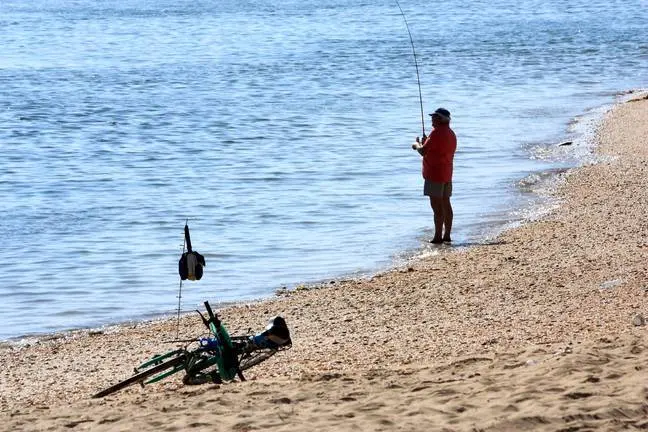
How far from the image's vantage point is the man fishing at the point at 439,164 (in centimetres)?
1262

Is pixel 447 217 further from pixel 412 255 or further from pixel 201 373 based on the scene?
pixel 201 373

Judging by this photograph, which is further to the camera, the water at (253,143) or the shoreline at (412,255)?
the water at (253,143)

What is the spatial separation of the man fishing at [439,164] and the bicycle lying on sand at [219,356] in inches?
218

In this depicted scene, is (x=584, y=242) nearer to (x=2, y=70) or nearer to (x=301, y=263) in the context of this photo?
(x=301, y=263)

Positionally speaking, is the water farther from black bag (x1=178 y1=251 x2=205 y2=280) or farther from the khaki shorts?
black bag (x1=178 y1=251 x2=205 y2=280)

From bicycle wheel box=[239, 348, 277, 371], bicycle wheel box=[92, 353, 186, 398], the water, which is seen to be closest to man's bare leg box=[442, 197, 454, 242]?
the water

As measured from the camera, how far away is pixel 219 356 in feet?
23.9

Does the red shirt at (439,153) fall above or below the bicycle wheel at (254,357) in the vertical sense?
above

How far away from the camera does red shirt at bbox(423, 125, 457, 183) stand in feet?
41.5

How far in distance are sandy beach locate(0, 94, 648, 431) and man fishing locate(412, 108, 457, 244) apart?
447mm

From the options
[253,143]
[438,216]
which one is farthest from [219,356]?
[253,143]

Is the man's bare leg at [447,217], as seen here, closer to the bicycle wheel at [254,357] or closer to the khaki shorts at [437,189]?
the khaki shorts at [437,189]

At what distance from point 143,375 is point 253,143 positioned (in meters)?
16.5

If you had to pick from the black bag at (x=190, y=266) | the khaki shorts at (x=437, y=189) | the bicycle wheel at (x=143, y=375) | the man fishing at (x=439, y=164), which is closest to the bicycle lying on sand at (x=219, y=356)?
the bicycle wheel at (x=143, y=375)
